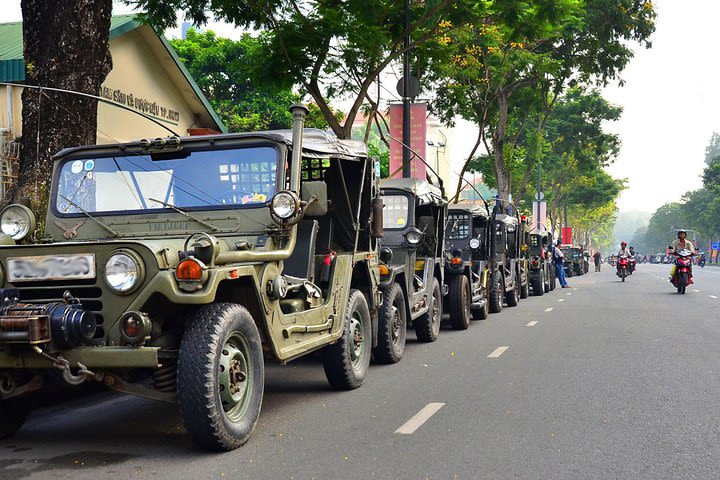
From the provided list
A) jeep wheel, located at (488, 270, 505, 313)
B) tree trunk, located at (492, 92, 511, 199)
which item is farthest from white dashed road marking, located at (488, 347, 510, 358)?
tree trunk, located at (492, 92, 511, 199)

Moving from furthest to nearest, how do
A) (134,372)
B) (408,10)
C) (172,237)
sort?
(408,10)
(172,237)
(134,372)

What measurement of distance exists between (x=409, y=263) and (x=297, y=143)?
4.89m

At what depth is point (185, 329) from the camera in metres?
5.97

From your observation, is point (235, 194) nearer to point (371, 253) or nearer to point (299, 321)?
point (299, 321)

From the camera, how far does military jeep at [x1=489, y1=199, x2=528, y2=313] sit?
19172 mm

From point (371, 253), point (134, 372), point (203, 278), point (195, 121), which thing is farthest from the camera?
point (195, 121)

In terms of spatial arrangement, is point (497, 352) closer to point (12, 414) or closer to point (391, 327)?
point (391, 327)

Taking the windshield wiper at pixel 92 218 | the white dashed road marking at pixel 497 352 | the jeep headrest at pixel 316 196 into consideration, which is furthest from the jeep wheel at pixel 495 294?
the windshield wiper at pixel 92 218

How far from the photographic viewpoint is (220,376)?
19.6 feet

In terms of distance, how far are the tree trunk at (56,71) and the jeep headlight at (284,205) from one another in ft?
14.9

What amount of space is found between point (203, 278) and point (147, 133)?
59.4 feet

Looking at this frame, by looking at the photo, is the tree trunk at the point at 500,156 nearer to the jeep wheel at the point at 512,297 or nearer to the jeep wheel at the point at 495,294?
Answer: the jeep wheel at the point at 512,297

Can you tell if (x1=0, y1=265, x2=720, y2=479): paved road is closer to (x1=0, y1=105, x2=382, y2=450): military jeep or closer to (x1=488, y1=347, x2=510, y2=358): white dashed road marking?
(x1=488, y1=347, x2=510, y2=358): white dashed road marking

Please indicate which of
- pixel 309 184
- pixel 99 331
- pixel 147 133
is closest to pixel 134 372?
pixel 99 331
